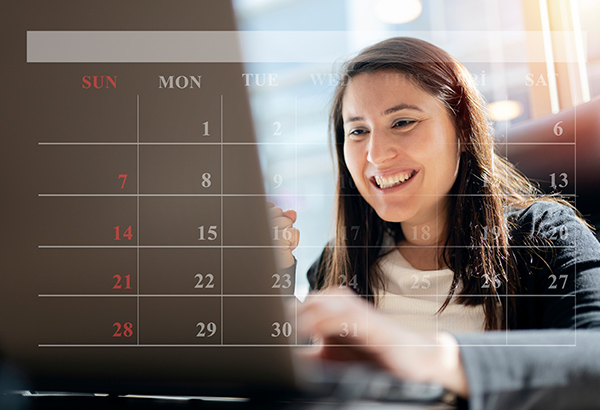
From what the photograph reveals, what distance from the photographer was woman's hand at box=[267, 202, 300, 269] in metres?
0.45

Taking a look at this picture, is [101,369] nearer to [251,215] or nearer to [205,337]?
[205,337]

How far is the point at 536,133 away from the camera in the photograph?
482mm

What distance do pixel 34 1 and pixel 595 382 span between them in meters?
0.74

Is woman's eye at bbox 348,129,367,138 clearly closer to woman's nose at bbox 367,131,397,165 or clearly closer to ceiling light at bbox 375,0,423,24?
woman's nose at bbox 367,131,397,165

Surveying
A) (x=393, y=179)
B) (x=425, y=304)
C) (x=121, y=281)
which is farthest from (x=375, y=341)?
(x=121, y=281)

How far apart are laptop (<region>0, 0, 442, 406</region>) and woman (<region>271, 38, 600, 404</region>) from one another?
2.5 inches

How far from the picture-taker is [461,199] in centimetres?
46

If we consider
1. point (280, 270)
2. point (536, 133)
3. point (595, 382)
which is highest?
point (536, 133)

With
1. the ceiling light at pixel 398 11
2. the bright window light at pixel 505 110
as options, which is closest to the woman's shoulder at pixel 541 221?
the bright window light at pixel 505 110

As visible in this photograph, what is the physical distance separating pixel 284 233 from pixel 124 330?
21cm

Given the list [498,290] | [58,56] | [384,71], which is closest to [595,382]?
[498,290]

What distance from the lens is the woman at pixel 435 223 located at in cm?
45

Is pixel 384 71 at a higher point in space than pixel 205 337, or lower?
higher

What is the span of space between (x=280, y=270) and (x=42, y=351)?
0.28 m
